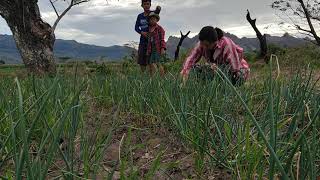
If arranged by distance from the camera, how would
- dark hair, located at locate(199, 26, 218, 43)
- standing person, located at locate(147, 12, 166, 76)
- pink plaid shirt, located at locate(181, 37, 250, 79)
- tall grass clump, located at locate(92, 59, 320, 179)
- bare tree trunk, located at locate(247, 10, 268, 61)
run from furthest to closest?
bare tree trunk, located at locate(247, 10, 268, 61), standing person, located at locate(147, 12, 166, 76), pink plaid shirt, located at locate(181, 37, 250, 79), dark hair, located at locate(199, 26, 218, 43), tall grass clump, located at locate(92, 59, 320, 179)

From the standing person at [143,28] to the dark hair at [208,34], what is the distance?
134 inches

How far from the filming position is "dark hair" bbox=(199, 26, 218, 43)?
192 inches

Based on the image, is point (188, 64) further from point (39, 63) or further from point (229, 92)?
point (39, 63)

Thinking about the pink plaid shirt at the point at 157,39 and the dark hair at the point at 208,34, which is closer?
the dark hair at the point at 208,34

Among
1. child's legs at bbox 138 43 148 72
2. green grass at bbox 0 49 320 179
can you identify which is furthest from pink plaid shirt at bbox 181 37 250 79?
child's legs at bbox 138 43 148 72

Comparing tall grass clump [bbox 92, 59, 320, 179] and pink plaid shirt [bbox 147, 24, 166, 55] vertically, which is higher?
pink plaid shirt [bbox 147, 24, 166, 55]

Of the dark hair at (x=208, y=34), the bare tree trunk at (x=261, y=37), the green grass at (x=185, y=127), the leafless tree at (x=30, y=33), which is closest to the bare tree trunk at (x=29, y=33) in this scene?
the leafless tree at (x=30, y=33)

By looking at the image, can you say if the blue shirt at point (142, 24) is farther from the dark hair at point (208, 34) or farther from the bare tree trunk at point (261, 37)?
the bare tree trunk at point (261, 37)

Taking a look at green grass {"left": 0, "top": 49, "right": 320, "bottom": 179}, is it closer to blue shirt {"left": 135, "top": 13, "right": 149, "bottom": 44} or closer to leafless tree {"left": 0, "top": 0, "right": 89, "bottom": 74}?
blue shirt {"left": 135, "top": 13, "right": 149, "bottom": 44}

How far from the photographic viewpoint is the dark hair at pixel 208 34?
487cm

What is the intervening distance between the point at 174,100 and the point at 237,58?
2.75 metres

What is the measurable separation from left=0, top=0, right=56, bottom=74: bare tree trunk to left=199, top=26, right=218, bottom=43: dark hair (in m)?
5.79

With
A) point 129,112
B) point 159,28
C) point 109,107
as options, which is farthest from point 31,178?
point 159,28

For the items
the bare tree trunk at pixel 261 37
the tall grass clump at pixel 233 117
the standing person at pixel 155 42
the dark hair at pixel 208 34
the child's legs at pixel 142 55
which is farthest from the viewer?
the bare tree trunk at pixel 261 37
